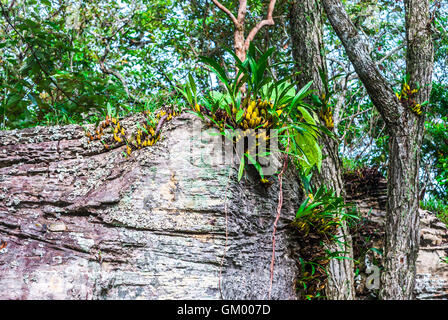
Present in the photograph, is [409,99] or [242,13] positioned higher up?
A: [242,13]

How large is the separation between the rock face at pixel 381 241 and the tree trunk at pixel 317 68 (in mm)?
986

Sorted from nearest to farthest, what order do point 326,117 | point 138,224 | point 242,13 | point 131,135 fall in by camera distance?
1. point 138,224
2. point 131,135
3. point 326,117
4. point 242,13

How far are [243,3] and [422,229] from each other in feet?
11.7

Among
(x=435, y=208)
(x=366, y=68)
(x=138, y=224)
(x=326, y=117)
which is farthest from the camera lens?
(x=435, y=208)

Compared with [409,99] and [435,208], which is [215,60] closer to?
[409,99]

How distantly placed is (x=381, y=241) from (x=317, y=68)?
2109 mm

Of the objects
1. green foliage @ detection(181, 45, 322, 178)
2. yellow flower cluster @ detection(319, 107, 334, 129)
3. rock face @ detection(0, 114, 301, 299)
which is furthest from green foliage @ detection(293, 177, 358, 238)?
yellow flower cluster @ detection(319, 107, 334, 129)

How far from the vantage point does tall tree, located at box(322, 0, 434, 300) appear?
3039 mm

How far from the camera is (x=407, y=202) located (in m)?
3.10

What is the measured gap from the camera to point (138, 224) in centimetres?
196

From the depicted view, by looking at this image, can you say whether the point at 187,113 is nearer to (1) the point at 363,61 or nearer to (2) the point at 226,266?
(2) the point at 226,266

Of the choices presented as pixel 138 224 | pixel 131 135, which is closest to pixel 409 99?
pixel 131 135

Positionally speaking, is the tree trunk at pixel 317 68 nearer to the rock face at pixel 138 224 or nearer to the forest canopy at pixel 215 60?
the forest canopy at pixel 215 60
